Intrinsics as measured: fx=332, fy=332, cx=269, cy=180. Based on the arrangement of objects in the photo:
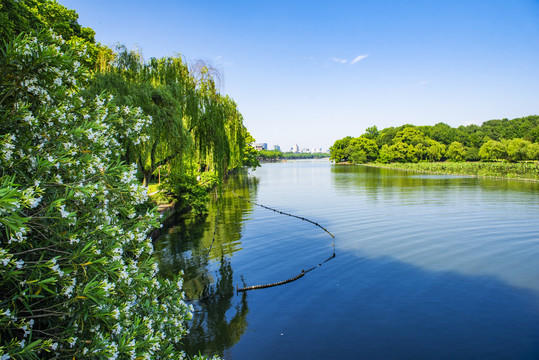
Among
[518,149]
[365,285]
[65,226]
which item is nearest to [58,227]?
[65,226]

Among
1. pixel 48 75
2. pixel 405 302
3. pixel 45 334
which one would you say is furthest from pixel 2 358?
pixel 405 302

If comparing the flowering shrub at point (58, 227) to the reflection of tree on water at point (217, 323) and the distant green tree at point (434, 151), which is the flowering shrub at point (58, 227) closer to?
the reflection of tree on water at point (217, 323)

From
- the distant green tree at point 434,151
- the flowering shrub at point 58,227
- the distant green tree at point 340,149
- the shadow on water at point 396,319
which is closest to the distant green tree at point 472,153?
the distant green tree at point 434,151

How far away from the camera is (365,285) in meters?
10.9

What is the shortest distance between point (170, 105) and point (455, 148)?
10156 cm

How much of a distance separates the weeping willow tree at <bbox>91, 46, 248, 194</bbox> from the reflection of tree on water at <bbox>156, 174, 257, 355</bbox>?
11.0ft

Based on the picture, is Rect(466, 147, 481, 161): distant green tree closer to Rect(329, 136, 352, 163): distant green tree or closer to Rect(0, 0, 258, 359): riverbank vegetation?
Rect(329, 136, 352, 163): distant green tree

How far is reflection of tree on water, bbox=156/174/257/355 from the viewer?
7.96 m

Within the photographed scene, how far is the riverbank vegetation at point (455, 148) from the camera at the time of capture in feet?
221

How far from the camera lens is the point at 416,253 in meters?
14.1

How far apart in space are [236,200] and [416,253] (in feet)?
58.6

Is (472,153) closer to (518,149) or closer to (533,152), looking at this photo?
(518,149)

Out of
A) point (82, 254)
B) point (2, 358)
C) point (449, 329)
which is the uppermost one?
point (82, 254)

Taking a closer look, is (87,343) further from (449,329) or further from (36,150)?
(449,329)
